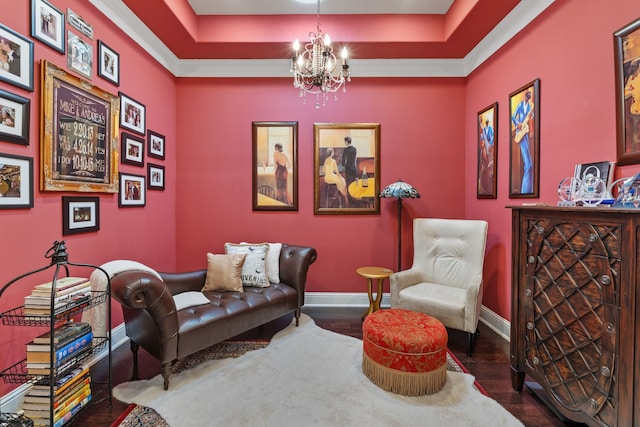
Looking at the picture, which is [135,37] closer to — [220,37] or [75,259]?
[220,37]

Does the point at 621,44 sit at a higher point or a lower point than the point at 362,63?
lower

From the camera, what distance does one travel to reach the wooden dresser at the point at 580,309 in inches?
51.4

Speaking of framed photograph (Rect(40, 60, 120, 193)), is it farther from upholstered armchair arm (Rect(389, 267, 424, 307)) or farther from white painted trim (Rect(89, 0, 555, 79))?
upholstered armchair arm (Rect(389, 267, 424, 307))

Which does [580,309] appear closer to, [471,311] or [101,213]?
[471,311]

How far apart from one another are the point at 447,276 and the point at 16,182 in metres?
3.81

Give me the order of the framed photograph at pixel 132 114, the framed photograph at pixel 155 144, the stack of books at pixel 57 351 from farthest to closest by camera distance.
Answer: the framed photograph at pixel 155 144
the framed photograph at pixel 132 114
the stack of books at pixel 57 351

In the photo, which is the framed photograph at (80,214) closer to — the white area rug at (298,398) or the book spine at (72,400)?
the book spine at (72,400)

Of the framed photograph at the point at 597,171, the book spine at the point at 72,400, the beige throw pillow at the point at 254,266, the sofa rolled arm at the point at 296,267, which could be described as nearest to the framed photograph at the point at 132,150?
the beige throw pillow at the point at 254,266

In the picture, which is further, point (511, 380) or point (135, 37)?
point (135, 37)

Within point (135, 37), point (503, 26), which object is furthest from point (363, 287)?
point (135, 37)

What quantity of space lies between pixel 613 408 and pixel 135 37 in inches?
186

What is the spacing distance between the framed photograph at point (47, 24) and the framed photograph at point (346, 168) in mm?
2515

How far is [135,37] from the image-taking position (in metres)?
2.86

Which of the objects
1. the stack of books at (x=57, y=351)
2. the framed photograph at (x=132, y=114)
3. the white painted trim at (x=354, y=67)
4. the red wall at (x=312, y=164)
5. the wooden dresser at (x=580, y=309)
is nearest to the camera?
the wooden dresser at (x=580, y=309)
